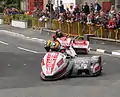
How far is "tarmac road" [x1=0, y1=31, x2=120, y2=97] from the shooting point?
1036 centimetres

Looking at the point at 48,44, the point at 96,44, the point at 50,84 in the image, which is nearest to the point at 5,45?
the point at 96,44

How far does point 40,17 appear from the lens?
101ft

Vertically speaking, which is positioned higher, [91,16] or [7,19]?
[91,16]

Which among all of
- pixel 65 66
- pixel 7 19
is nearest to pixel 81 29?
pixel 65 66

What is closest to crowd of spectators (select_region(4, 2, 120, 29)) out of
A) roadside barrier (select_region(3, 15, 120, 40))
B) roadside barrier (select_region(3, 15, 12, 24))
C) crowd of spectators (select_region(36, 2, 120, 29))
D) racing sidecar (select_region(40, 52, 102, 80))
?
crowd of spectators (select_region(36, 2, 120, 29))

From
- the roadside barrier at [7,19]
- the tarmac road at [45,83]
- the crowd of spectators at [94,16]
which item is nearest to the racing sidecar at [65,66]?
the tarmac road at [45,83]

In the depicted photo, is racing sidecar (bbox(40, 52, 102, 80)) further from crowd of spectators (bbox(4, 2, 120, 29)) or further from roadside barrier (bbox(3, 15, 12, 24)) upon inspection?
roadside barrier (bbox(3, 15, 12, 24))

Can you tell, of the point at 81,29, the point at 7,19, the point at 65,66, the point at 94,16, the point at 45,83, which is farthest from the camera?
the point at 7,19

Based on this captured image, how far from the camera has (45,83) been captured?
11.9 m

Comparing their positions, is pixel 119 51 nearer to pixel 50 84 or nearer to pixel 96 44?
pixel 96 44

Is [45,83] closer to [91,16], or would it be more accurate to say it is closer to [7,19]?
[91,16]

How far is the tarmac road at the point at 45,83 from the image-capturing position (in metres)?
10.4

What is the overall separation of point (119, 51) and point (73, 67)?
6249mm

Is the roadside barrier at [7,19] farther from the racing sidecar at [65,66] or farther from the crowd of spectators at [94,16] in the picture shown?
the racing sidecar at [65,66]
